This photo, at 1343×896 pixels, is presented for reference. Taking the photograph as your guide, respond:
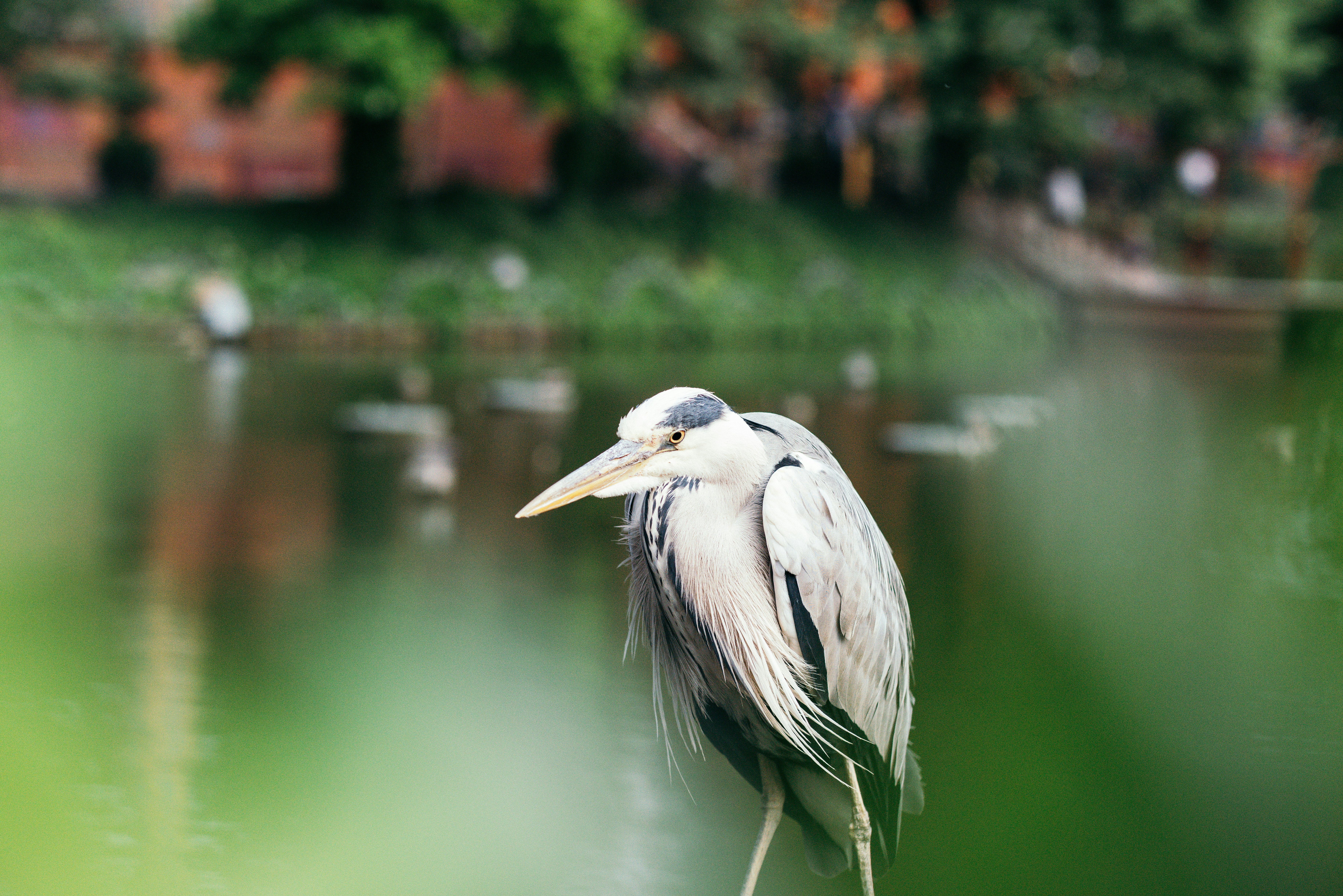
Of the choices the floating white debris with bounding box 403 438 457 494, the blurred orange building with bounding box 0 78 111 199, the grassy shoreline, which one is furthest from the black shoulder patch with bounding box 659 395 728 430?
the blurred orange building with bounding box 0 78 111 199

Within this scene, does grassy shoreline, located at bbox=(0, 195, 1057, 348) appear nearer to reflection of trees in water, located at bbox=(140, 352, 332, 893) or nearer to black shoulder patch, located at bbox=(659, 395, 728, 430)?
reflection of trees in water, located at bbox=(140, 352, 332, 893)

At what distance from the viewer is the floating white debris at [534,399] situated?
12680 mm

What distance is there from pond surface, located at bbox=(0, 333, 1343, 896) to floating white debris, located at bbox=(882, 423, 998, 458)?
121mm

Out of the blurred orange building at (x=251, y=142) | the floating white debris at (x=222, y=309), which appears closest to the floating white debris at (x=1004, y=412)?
the floating white debris at (x=222, y=309)

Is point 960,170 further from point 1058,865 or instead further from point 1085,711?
point 1058,865

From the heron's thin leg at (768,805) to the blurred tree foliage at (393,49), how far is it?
1695 cm

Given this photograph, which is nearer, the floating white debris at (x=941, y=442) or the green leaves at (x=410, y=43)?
the floating white debris at (x=941, y=442)

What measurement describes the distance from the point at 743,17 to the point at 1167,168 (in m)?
10.1

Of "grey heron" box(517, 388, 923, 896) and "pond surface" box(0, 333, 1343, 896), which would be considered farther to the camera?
"pond surface" box(0, 333, 1343, 896)

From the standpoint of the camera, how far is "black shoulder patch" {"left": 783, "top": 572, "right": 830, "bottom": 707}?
286 centimetres

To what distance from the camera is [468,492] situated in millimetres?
9336

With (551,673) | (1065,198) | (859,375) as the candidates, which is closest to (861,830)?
(551,673)

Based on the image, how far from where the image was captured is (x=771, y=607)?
9.51 ft

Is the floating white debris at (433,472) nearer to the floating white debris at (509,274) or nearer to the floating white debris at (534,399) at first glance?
the floating white debris at (534,399)
